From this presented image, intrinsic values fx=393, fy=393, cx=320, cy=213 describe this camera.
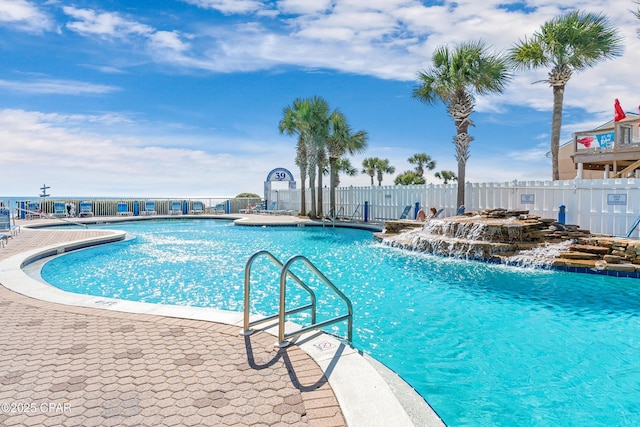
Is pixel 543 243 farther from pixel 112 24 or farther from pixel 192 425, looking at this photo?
pixel 112 24

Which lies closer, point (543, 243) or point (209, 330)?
point (209, 330)

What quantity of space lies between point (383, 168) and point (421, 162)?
4798 millimetres

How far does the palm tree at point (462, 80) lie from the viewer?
15539 millimetres

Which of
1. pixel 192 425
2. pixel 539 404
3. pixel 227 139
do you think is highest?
pixel 227 139

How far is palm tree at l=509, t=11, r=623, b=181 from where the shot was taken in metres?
14.9

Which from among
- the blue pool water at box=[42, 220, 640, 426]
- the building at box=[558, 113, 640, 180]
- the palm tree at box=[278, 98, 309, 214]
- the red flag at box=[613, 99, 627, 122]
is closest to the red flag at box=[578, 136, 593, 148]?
the building at box=[558, 113, 640, 180]

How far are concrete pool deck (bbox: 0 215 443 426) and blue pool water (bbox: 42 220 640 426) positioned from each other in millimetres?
866

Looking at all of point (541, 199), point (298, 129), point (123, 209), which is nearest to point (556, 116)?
point (541, 199)

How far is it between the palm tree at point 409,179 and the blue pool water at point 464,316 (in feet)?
98.3

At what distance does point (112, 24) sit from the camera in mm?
10719

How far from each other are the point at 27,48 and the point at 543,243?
1534cm

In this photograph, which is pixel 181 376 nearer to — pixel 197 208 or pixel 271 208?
pixel 197 208

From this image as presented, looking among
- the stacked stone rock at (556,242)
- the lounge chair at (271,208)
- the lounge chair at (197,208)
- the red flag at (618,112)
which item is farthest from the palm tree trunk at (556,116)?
the lounge chair at (197,208)

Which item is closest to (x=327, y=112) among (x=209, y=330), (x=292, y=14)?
(x=292, y=14)
